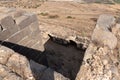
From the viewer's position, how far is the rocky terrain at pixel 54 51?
244cm

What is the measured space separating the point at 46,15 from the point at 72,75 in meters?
13.6

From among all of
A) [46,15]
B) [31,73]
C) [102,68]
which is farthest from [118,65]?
[46,15]

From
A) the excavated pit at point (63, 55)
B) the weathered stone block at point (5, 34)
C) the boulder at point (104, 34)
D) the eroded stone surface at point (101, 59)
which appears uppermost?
the boulder at point (104, 34)

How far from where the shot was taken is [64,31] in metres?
15.0

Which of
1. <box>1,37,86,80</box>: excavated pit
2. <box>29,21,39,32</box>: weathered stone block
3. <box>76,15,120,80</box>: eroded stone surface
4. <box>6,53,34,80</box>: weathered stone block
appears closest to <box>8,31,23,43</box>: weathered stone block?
<box>1,37,86,80</box>: excavated pit

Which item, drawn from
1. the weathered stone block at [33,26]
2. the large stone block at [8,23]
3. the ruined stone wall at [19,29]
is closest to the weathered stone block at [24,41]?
the ruined stone wall at [19,29]

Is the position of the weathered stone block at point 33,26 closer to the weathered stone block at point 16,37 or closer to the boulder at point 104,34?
the weathered stone block at point 16,37

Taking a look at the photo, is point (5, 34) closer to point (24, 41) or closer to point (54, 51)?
point (24, 41)

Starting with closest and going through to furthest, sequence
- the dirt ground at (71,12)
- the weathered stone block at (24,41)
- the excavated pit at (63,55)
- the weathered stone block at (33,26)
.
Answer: the excavated pit at (63,55) → the weathered stone block at (24,41) → the weathered stone block at (33,26) → the dirt ground at (71,12)

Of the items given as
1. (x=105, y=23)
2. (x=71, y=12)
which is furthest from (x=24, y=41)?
(x=71, y=12)

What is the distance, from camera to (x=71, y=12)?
19766 millimetres

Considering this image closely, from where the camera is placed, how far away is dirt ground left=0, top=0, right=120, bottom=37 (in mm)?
16409

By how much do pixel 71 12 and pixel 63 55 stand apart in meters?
13.9

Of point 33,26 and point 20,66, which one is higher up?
point 20,66
